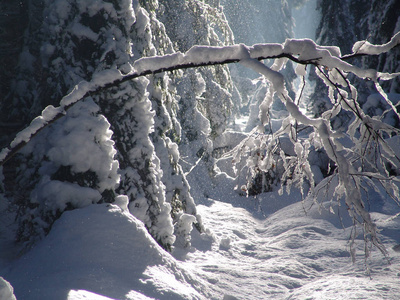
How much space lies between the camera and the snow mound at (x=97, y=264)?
2.06 m

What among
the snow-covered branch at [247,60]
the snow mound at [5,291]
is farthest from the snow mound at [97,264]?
the snow-covered branch at [247,60]

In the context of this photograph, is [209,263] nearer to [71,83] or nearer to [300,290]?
[300,290]

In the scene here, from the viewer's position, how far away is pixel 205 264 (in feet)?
13.6

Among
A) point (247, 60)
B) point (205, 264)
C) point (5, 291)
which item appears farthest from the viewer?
point (205, 264)

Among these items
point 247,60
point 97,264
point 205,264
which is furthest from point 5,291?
point 205,264

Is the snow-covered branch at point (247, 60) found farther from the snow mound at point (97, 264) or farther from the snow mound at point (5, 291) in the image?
the snow mound at point (97, 264)

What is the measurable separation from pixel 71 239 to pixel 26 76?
252cm

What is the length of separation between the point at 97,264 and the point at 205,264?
2.12 meters

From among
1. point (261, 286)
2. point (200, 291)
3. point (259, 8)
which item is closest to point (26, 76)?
point (200, 291)

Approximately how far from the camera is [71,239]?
2430mm

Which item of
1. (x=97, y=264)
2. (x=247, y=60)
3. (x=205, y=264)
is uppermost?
(x=247, y=60)

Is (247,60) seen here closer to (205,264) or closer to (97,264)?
(97,264)

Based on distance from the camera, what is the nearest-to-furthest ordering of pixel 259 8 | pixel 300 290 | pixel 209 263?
pixel 300 290
pixel 209 263
pixel 259 8

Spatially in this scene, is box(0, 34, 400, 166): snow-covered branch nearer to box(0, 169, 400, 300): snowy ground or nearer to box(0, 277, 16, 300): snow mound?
box(0, 277, 16, 300): snow mound
